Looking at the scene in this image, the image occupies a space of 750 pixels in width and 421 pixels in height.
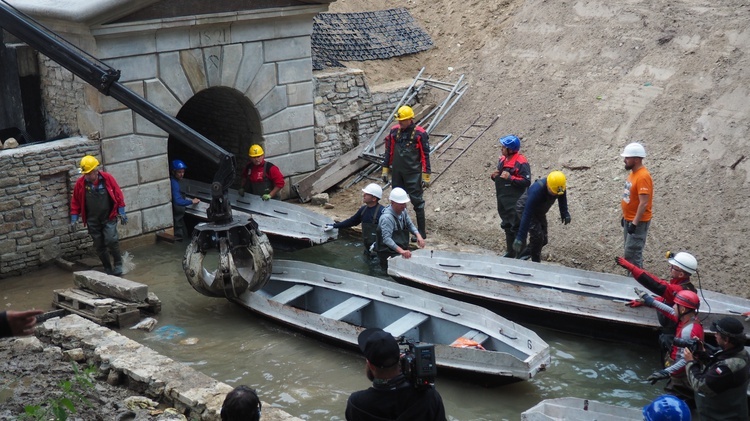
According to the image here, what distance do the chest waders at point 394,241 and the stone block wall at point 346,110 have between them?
4.32 meters

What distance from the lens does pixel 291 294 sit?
1021 cm

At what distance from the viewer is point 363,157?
15.0 metres

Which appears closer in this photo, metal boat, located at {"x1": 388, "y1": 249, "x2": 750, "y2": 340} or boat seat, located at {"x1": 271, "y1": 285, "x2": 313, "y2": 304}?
metal boat, located at {"x1": 388, "y1": 249, "x2": 750, "y2": 340}

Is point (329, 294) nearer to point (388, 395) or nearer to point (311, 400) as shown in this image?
point (311, 400)

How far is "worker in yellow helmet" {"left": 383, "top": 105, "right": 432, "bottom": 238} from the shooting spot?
12227 millimetres

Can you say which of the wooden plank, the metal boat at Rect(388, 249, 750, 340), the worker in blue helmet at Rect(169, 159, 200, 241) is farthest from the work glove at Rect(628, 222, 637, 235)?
the worker in blue helmet at Rect(169, 159, 200, 241)

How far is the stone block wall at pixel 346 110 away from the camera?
14.9 meters

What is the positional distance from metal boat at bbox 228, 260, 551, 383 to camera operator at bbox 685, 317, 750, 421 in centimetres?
169

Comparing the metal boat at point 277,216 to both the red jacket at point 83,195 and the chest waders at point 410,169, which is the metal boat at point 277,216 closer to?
the chest waders at point 410,169

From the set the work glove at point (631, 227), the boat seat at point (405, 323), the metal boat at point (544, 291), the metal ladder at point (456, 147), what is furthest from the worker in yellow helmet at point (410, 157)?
the boat seat at point (405, 323)

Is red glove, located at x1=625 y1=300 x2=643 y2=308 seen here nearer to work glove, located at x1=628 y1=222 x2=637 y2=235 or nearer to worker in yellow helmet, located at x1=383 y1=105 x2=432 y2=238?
work glove, located at x1=628 y1=222 x2=637 y2=235

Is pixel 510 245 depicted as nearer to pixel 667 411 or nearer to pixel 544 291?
pixel 544 291

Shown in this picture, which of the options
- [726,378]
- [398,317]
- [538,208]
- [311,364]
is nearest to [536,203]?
[538,208]

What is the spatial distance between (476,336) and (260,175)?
5.66 meters
